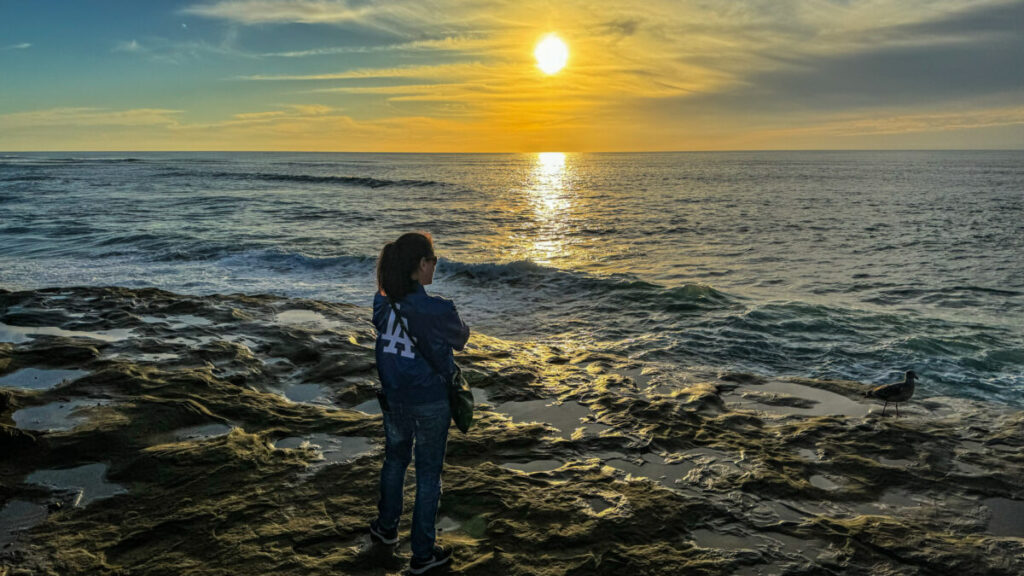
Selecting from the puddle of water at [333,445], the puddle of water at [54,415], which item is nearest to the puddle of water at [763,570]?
the puddle of water at [333,445]

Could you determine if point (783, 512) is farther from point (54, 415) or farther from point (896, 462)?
point (54, 415)

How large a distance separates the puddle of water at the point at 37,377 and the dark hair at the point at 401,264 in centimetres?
613

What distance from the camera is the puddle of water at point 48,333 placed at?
9.42m

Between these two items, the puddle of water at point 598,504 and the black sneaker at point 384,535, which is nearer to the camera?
the black sneaker at point 384,535

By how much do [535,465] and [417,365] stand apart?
8.35ft

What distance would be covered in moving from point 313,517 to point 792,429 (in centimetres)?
530

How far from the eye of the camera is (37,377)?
7.40m

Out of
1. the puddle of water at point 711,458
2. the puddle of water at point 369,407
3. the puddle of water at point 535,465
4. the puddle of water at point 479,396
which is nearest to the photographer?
the puddle of water at point 535,465

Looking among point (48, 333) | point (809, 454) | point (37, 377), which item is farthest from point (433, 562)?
point (48, 333)

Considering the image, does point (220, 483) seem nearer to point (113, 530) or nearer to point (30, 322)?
point (113, 530)

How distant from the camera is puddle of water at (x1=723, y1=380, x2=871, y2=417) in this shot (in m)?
7.40

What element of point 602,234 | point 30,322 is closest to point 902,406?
point 30,322

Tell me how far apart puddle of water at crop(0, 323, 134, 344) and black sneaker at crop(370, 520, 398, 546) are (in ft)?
24.8

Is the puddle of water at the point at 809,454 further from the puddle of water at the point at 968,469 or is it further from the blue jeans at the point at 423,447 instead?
the blue jeans at the point at 423,447
